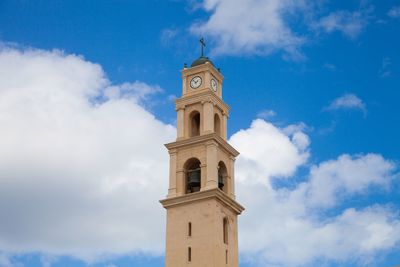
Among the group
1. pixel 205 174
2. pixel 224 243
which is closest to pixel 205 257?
pixel 224 243

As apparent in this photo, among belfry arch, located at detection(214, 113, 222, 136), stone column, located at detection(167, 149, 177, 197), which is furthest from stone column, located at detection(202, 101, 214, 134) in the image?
stone column, located at detection(167, 149, 177, 197)

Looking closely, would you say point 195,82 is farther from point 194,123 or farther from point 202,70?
point 194,123

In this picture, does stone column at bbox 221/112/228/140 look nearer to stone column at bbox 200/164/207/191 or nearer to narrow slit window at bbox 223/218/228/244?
stone column at bbox 200/164/207/191

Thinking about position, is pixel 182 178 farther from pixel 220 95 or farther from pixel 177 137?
pixel 220 95

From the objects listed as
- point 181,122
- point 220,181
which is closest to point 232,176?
point 220,181

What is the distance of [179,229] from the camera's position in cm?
4966

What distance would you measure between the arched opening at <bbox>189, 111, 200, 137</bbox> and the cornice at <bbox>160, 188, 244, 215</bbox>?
19.1ft

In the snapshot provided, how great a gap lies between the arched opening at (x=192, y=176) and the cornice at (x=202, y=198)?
1659mm

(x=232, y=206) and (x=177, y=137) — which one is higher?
(x=177, y=137)

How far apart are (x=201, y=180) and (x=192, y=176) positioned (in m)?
1.26

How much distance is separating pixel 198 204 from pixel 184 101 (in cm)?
874

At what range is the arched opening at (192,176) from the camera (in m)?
51.8

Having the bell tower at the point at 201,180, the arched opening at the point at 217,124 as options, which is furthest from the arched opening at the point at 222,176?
the arched opening at the point at 217,124

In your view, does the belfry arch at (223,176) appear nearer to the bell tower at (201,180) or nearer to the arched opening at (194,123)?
the bell tower at (201,180)
